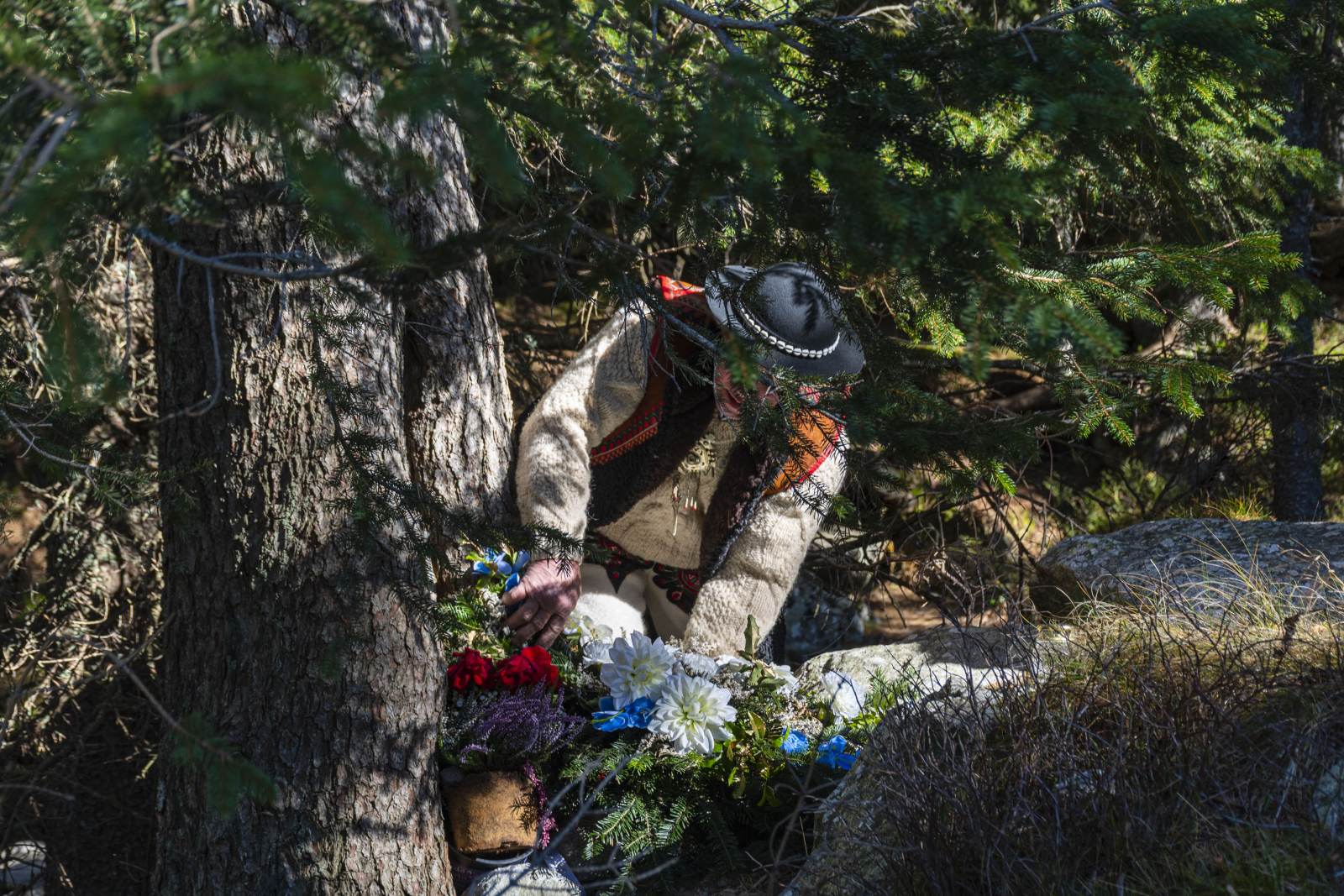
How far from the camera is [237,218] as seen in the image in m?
2.52

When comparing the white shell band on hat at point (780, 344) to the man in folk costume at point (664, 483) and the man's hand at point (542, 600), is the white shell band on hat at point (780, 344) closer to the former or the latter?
the man in folk costume at point (664, 483)

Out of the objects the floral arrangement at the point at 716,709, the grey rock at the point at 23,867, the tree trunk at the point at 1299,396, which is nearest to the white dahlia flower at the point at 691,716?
the floral arrangement at the point at 716,709

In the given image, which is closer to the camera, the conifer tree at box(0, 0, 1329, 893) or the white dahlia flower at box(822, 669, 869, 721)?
the conifer tree at box(0, 0, 1329, 893)

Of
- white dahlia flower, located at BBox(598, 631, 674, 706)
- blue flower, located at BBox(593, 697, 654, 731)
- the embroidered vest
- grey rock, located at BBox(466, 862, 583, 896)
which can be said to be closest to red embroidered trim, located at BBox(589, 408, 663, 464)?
the embroidered vest

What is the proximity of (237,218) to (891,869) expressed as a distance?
6.79ft

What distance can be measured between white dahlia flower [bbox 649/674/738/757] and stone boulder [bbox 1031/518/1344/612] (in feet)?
3.64

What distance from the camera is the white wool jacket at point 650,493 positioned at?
119 inches

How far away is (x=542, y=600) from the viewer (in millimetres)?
2967

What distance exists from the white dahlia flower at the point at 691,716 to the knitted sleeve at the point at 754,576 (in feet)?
1.37

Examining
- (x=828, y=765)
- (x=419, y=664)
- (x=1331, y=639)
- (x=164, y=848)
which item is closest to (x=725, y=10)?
(x=419, y=664)

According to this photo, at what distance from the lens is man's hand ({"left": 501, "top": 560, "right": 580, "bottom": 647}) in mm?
2965

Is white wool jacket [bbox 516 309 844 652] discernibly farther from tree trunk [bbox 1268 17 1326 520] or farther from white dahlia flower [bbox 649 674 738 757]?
tree trunk [bbox 1268 17 1326 520]

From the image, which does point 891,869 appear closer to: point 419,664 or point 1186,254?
point 419,664

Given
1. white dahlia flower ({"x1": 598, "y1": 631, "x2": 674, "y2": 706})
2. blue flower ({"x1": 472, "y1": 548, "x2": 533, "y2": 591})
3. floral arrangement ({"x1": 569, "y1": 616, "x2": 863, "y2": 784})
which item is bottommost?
floral arrangement ({"x1": 569, "y1": 616, "x2": 863, "y2": 784})
